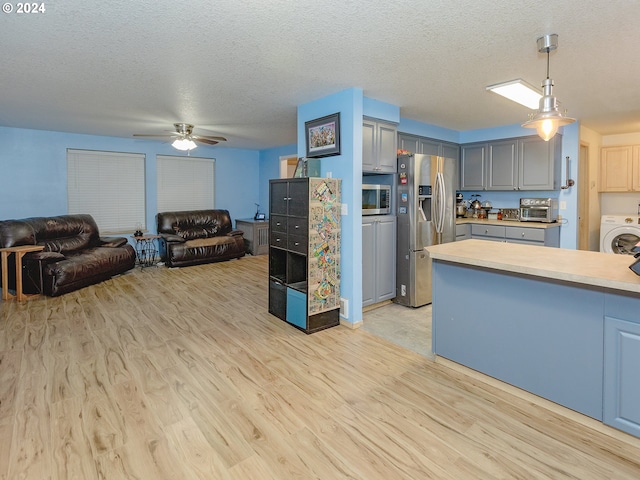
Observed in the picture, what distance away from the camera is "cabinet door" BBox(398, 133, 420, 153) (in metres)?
4.72

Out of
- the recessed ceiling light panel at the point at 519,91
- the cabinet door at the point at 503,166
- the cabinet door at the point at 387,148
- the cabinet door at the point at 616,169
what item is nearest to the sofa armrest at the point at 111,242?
the cabinet door at the point at 387,148

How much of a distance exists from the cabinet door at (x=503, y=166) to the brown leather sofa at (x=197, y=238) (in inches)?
195

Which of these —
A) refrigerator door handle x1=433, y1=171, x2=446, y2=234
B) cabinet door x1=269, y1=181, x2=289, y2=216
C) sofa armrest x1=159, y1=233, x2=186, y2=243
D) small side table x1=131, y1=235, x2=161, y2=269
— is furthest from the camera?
small side table x1=131, y1=235, x2=161, y2=269

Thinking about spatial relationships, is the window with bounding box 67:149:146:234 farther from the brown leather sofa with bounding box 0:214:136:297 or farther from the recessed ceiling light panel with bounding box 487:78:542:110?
the recessed ceiling light panel with bounding box 487:78:542:110

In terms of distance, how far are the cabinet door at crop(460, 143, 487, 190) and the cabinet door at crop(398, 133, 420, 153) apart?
1.33 metres

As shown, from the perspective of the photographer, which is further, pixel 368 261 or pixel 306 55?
pixel 368 261

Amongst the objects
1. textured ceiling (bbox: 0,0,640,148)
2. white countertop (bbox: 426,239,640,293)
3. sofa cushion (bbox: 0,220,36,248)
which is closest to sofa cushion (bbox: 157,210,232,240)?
sofa cushion (bbox: 0,220,36,248)

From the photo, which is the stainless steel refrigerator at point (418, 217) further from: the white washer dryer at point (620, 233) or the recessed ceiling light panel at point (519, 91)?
the white washer dryer at point (620, 233)

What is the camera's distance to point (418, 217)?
422 centimetres

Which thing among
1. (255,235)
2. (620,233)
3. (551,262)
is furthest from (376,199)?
(255,235)

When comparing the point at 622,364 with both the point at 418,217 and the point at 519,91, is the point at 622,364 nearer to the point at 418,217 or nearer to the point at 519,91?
the point at 519,91

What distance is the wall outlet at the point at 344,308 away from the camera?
3701 millimetres

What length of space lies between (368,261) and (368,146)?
4.20ft

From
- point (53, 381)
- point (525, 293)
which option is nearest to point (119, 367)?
point (53, 381)
